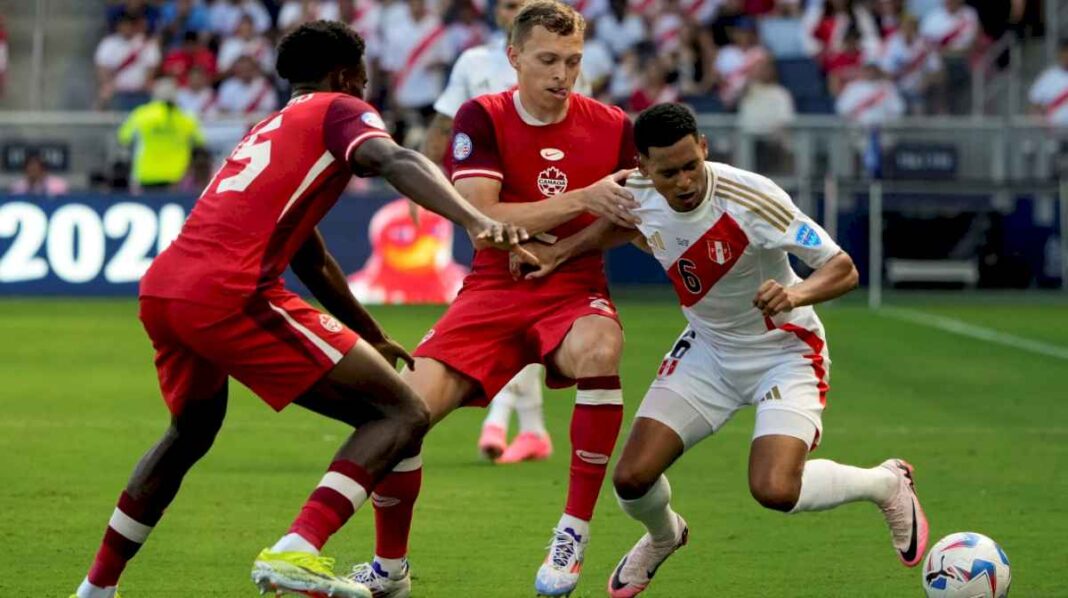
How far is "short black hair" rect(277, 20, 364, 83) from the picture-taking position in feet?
21.5

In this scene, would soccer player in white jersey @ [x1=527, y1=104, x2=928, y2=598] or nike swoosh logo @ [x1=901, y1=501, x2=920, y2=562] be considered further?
nike swoosh logo @ [x1=901, y1=501, x2=920, y2=562]

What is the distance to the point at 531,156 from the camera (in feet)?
25.9

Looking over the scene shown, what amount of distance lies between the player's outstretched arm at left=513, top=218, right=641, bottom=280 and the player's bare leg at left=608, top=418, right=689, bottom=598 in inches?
29.9

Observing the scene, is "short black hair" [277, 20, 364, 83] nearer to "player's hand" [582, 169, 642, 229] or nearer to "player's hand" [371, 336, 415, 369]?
"player's hand" [371, 336, 415, 369]

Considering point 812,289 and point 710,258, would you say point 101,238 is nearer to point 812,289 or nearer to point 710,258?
point 710,258

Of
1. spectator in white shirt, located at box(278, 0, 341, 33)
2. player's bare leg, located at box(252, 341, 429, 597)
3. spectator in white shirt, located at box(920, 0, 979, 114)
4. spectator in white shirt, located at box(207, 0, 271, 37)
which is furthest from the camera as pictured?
spectator in white shirt, located at box(207, 0, 271, 37)

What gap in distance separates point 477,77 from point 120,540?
4793 millimetres

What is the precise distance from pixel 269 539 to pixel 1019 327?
39.3ft

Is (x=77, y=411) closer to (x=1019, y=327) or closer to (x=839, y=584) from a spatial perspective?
(x=839, y=584)

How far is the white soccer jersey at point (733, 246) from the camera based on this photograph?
7.21 m

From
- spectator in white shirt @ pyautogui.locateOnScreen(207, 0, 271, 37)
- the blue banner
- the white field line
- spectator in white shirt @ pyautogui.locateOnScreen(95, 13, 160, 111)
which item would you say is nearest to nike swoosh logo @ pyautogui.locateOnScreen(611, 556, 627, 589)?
the white field line

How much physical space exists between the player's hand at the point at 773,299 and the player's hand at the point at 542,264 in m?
1.23

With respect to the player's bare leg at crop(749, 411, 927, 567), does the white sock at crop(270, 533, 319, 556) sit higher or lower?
higher

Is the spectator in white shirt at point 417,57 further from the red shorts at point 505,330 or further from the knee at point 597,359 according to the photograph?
the knee at point 597,359
